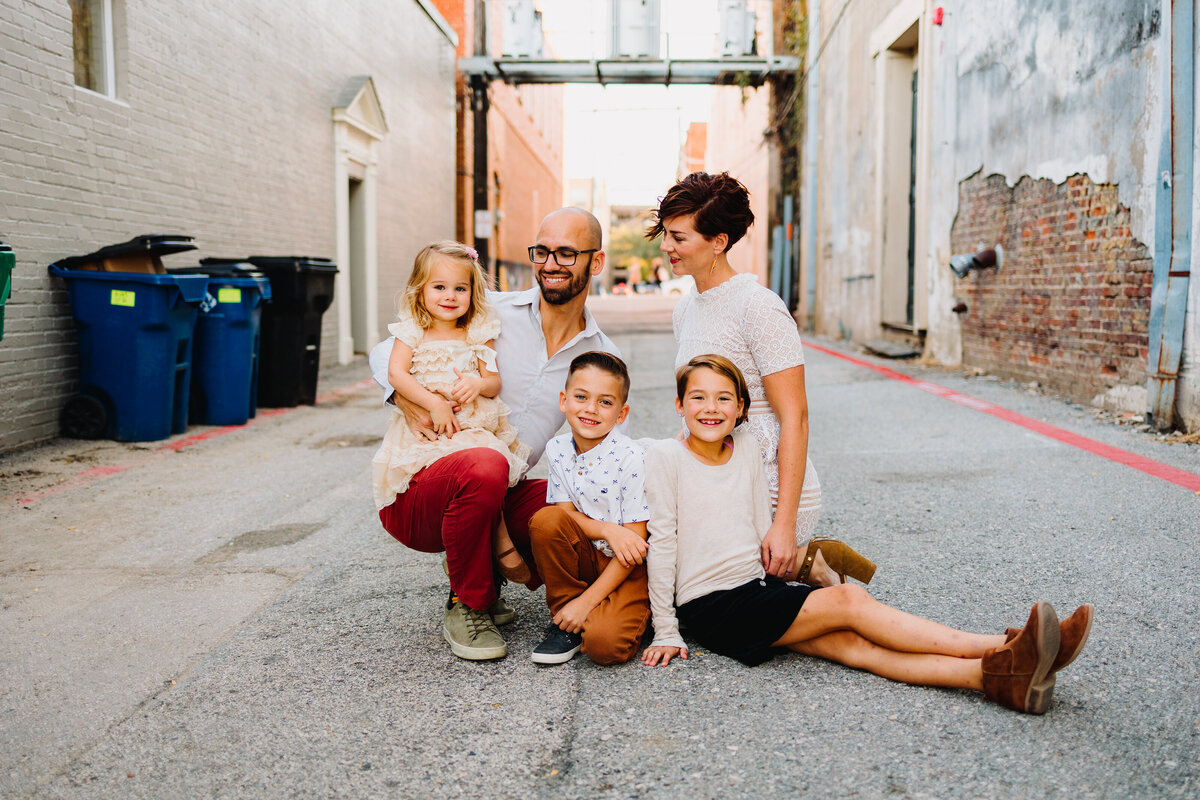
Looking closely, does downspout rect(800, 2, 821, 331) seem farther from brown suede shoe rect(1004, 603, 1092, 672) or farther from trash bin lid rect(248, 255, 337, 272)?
brown suede shoe rect(1004, 603, 1092, 672)

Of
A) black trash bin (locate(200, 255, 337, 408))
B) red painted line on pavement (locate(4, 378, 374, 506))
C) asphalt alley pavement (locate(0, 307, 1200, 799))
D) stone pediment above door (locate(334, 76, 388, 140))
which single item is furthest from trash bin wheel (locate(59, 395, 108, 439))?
stone pediment above door (locate(334, 76, 388, 140))

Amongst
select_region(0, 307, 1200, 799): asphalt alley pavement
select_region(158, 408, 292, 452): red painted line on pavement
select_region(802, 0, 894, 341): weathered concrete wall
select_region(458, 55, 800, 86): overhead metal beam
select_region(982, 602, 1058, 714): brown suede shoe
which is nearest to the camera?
select_region(0, 307, 1200, 799): asphalt alley pavement

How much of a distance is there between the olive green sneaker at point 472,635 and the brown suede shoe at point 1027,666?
1.40 meters

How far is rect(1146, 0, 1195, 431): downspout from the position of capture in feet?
19.2

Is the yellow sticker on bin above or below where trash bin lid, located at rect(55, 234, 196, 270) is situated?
below

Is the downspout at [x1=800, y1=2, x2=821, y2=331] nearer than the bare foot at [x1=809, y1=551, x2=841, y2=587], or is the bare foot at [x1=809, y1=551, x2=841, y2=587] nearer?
the bare foot at [x1=809, y1=551, x2=841, y2=587]

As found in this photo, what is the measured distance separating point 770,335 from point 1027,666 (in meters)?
1.15

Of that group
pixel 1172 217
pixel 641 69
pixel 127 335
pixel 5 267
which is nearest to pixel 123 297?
pixel 127 335

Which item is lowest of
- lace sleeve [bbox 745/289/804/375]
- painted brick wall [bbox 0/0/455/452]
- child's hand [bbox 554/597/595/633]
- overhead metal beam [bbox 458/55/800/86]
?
child's hand [bbox 554/597/595/633]

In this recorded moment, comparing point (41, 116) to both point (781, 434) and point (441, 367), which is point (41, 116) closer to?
point (441, 367)

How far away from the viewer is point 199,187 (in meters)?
8.59

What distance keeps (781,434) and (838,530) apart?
5.31 feet

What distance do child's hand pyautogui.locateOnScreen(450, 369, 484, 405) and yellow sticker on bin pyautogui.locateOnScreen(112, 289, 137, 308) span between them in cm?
438

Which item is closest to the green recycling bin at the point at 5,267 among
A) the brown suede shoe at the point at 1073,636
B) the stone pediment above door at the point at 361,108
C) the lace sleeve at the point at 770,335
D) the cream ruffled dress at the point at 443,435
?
the cream ruffled dress at the point at 443,435
